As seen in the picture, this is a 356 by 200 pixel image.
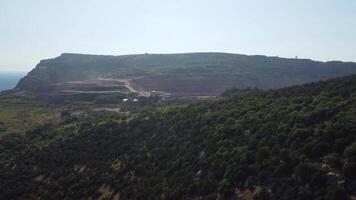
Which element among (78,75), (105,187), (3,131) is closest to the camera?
(105,187)

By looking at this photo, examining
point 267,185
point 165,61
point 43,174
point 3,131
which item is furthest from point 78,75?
point 267,185

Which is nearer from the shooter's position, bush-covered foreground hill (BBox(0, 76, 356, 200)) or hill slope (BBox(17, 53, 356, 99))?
bush-covered foreground hill (BBox(0, 76, 356, 200))

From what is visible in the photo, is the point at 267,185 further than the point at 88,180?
No

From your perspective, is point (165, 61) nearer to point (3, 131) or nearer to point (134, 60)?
A: point (134, 60)

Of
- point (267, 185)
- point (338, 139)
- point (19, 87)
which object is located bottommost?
point (19, 87)
